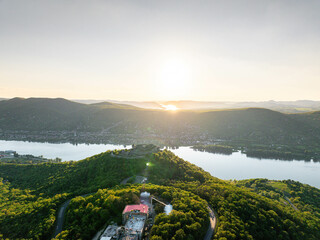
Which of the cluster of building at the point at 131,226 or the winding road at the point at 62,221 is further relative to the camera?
the winding road at the point at 62,221

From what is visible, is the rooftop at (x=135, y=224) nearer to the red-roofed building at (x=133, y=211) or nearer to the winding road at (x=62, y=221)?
the red-roofed building at (x=133, y=211)

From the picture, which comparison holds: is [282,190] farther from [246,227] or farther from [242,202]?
[246,227]

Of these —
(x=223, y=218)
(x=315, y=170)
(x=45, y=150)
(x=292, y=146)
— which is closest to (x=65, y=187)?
(x=223, y=218)

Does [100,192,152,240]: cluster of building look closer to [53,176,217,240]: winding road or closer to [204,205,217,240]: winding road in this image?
[204,205,217,240]: winding road

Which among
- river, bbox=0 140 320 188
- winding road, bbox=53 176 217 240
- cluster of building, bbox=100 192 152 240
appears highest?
cluster of building, bbox=100 192 152 240

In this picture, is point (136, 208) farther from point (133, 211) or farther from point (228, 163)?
→ point (228, 163)

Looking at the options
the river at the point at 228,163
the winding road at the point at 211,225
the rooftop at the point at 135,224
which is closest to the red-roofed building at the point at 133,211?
the rooftop at the point at 135,224

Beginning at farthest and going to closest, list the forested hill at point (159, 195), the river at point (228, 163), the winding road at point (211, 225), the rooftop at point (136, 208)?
the river at point (228, 163) → the forested hill at point (159, 195) → the rooftop at point (136, 208) → the winding road at point (211, 225)

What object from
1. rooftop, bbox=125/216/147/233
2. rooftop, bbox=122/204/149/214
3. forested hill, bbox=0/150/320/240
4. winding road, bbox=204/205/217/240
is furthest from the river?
rooftop, bbox=125/216/147/233
